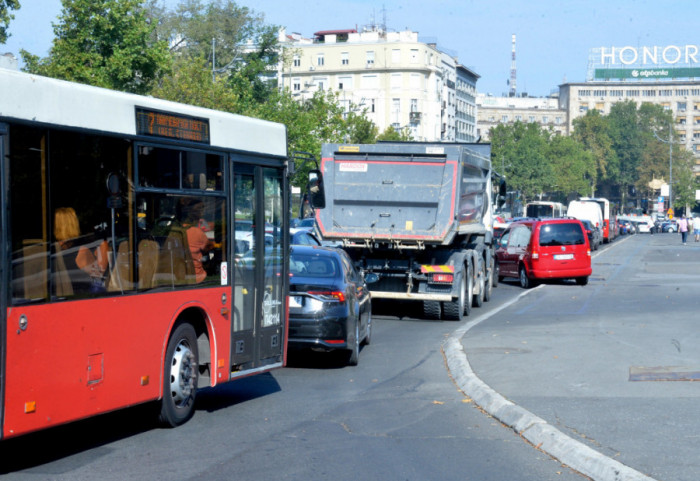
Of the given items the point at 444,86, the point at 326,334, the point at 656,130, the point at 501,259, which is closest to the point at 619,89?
the point at 656,130

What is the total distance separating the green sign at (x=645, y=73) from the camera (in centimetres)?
18425

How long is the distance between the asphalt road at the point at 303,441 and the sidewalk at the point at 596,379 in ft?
0.77

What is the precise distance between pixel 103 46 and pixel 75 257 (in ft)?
137

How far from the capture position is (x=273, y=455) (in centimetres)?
795

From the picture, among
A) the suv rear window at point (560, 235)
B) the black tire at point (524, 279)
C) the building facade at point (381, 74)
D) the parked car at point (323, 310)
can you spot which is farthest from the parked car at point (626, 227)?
the parked car at point (323, 310)

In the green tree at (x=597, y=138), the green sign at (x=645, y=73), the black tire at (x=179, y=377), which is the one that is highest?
the green sign at (x=645, y=73)

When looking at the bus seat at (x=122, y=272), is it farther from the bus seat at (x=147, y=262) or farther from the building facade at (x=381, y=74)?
the building facade at (x=381, y=74)

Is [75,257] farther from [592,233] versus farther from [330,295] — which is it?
[592,233]

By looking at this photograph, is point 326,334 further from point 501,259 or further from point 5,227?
point 501,259

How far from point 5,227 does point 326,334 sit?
645cm

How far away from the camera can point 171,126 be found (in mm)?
8812

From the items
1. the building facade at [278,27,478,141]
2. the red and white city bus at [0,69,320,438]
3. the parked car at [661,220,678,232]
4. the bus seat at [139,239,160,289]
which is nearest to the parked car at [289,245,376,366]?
the red and white city bus at [0,69,320,438]

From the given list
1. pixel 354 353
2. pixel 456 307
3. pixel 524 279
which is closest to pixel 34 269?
pixel 354 353

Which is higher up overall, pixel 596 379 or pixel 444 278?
pixel 444 278
